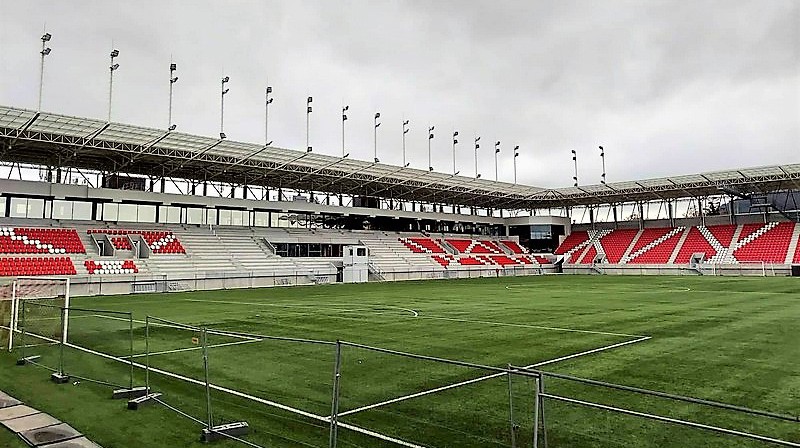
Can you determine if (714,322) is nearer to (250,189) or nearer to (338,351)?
(338,351)

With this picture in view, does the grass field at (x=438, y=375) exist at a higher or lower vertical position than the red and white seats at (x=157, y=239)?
lower

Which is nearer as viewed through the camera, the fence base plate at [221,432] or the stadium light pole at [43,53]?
the fence base plate at [221,432]

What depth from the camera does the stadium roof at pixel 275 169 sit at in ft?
116

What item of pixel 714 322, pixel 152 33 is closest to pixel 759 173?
pixel 714 322

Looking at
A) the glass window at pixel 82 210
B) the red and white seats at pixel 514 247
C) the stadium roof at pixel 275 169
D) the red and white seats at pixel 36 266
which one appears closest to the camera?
the red and white seats at pixel 36 266

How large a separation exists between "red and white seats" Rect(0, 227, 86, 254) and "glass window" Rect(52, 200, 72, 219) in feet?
9.15

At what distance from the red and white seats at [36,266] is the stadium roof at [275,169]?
24.8 feet

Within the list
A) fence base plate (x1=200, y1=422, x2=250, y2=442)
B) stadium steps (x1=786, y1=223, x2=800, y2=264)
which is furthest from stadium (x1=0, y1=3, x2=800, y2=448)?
stadium steps (x1=786, y1=223, x2=800, y2=264)

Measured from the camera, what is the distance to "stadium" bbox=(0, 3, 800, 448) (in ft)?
24.8

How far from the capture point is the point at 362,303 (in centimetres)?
2711

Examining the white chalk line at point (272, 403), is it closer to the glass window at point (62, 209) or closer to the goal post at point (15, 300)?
the goal post at point (15, 300)

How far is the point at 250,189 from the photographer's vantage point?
5459cm

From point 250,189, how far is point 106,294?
70.2 ft

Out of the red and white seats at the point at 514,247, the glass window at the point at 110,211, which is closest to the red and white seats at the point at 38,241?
the glass window at the point at 110,211
